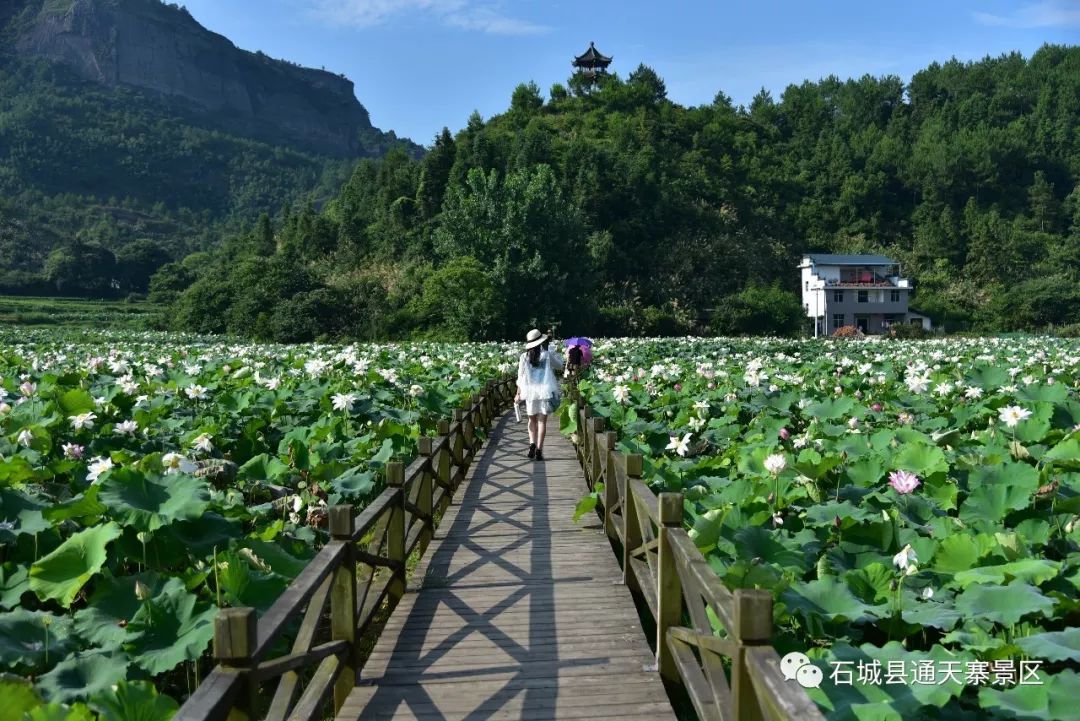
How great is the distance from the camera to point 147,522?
359 centimetres

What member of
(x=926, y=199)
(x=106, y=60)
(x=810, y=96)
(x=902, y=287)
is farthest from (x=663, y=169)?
(x=106, y=60)

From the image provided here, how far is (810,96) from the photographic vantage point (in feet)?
291

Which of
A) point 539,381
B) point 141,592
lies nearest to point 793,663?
point 141,592

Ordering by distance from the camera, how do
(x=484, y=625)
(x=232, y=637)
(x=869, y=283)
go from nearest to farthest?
1. (x=232, y=637)
2. (x=484, y=625)
3. (x=869, y=283)

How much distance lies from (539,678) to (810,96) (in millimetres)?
94335

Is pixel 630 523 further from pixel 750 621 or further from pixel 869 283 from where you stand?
pixel 869 283

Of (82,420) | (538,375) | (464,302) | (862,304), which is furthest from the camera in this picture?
(862,304)

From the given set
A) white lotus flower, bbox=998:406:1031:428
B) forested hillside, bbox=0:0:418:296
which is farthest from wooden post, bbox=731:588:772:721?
forested hillside, bbox=0:0:418:296

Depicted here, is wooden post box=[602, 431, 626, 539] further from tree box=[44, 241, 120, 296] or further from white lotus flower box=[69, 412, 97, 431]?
tree box=[44, 241, 120, 296]

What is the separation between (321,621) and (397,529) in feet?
2.47

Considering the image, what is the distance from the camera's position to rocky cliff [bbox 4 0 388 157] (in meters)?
159

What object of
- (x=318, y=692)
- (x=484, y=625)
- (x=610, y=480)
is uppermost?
(x=610, y=480)

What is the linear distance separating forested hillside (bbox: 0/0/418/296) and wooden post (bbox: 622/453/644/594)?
8022 cm

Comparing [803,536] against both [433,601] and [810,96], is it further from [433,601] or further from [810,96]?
[810,96]
